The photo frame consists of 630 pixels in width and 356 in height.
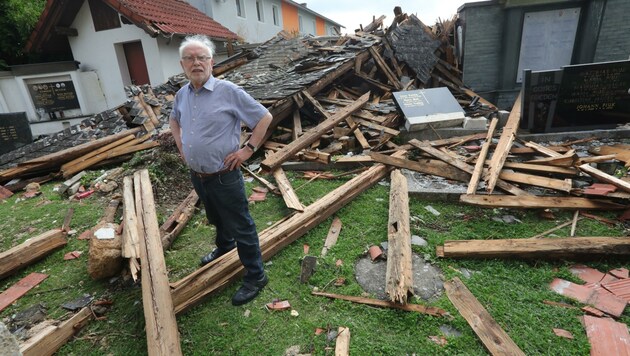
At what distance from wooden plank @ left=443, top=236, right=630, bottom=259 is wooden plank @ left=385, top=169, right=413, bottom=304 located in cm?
52

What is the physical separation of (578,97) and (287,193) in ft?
21.0

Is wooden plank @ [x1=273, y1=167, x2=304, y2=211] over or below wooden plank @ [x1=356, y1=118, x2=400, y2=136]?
below

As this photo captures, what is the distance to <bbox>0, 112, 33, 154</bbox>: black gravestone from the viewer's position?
8.69 m

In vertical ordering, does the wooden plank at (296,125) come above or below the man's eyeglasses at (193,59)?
below

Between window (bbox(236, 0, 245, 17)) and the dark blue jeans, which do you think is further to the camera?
window (bbox(236, 0, 245, 17))

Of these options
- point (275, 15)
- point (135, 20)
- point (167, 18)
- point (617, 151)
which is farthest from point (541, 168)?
point (275, 15)

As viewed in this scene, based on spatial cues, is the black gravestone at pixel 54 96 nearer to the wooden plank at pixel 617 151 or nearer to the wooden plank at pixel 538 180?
the wooden plank at pixel 538 180

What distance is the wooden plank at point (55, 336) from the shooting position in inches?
99.3

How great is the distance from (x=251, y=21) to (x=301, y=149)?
19167mm

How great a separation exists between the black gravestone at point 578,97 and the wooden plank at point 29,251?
8.57m

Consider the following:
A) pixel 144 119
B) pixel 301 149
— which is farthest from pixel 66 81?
pixel 301 149

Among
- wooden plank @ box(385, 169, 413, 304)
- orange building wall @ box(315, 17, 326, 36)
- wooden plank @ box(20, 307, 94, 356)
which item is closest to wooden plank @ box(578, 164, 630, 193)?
wooden plank @ box(385, 169, 413, 304)

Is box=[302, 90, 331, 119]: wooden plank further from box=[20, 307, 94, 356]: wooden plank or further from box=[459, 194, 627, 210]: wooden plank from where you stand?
box=[20, 307, 94, 356]: wooden plank

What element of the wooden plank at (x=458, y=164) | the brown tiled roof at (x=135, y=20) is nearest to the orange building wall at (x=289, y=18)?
the brown tiled roof at (x=135, y=20)
